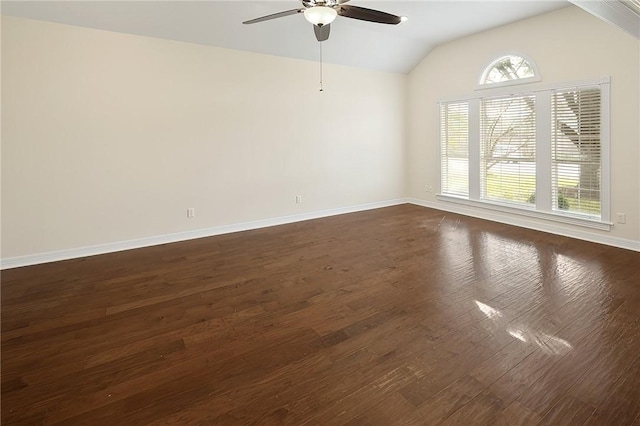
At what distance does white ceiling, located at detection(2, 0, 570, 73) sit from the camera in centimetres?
384

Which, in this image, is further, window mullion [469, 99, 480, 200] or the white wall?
window mullion [469, 99, 480, 200]

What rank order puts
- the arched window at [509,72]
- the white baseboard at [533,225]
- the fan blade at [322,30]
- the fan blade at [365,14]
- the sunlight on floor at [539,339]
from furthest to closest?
the arched window at [509,72] < the white baseboard at [533,225] < the fan blade at [322,30] < the fan blade at [365,14] < the sunlight on floor at [539,339]

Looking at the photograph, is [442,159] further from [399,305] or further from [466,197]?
[399,305]

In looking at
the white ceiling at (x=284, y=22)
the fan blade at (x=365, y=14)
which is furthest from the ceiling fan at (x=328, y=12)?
the white ceiling at (x=284, y=22)

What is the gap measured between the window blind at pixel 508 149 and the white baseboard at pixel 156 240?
7.73 ft

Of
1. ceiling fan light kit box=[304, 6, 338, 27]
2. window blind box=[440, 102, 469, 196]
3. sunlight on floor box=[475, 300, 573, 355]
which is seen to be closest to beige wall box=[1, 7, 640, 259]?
window blind box=[440, 102, 469, 196]

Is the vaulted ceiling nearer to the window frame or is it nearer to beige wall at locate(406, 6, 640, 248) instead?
beige wall at locate(406, 6, 640, 248)

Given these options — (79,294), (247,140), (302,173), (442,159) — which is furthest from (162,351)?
(442,159)

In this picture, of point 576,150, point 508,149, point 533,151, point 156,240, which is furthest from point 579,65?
point 156,240

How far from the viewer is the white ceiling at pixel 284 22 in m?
3.84

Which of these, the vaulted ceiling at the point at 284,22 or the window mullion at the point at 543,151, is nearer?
the vaulted ceiling at the point at 284,22

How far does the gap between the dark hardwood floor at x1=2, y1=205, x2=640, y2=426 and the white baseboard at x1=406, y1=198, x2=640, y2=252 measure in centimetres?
33

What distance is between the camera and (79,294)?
10.4 feet

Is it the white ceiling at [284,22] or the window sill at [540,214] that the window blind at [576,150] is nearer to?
the window sill at [540,214]
